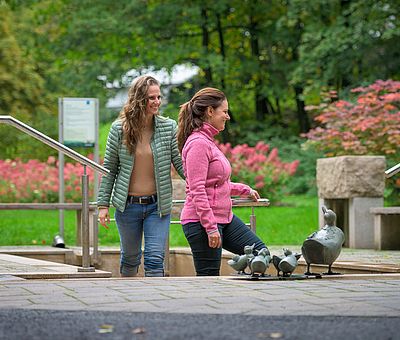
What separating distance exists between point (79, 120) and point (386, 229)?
461cm

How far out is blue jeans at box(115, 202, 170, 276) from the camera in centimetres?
779

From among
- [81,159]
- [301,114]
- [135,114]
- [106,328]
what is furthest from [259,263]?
[301,114]

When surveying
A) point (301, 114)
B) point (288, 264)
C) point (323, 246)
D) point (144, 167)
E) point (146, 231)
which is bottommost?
point (288, 264)

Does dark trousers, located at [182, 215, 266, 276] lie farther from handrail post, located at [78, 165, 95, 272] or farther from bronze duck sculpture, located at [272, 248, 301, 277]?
handrail post, located at [78, 165, 95, 272]

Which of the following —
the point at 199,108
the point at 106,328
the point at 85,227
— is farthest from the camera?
the point at 85,227

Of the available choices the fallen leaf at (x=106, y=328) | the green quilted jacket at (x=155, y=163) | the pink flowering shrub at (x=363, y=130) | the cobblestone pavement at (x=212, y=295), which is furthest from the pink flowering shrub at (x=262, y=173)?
the fallen leaf at (x=106, y=328)

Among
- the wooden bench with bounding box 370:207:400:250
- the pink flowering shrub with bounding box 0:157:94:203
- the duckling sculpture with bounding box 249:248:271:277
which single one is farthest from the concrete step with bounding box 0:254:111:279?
the pink flowering shrub with bounding box 0:157:94:203

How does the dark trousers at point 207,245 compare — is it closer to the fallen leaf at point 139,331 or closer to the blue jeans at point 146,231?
the blue jeans at point 146,231

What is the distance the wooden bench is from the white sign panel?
4.23 meters

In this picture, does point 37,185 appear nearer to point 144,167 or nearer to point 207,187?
point 144,167

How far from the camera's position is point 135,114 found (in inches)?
306

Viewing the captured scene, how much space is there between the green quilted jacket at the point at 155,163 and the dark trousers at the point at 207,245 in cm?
36

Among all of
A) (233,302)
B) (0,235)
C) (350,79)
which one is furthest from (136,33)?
(233,302)

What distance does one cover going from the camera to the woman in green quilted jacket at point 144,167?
7.74 metres
